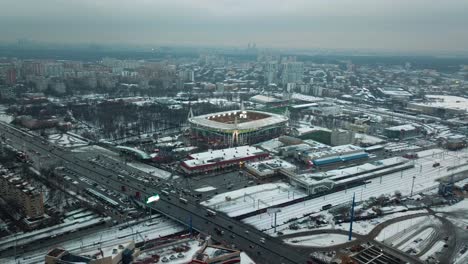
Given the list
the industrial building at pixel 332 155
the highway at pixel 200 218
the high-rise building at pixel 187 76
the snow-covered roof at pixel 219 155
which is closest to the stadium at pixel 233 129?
the snow-covered roof at pixel 219 155

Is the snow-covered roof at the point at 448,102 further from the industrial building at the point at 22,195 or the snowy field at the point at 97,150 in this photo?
the industrial building at the point at 22,195

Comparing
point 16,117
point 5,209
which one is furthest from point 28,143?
point 5,209

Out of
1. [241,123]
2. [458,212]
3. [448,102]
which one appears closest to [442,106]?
[448,102]

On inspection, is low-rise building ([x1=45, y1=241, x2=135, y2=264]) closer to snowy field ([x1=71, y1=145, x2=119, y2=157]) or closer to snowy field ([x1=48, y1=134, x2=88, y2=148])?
snowy field ([x1=71, y1=145, x2=119, y2=157])

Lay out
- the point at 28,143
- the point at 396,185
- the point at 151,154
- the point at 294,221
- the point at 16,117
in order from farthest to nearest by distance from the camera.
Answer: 1. the point at 16,117
2. the point at 28,143
3. the point at 151,154
4. the point at 396,185
5. the point at 294,221

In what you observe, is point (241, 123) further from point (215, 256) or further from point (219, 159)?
point (215, 256)

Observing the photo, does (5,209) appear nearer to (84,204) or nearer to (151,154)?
(84,204)
